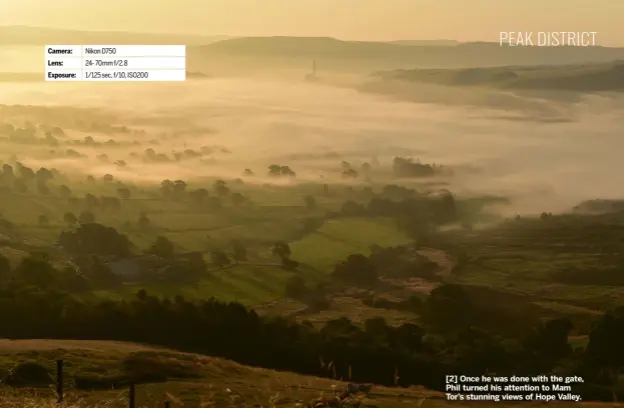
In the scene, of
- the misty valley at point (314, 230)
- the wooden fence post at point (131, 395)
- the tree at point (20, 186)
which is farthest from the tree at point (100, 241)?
the wooden fence post at point (131, 395)

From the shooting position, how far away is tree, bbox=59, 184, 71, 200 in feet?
11.9

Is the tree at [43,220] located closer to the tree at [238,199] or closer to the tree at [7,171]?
the tree at [7,171]

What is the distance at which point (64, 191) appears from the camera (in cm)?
364

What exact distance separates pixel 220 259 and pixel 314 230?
1.72 feet

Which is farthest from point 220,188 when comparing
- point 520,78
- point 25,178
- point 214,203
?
point 520,78

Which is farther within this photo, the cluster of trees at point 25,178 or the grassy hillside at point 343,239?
the cluster of trees at point 25,178

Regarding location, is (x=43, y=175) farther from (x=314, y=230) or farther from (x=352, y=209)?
(x=352, y=209)

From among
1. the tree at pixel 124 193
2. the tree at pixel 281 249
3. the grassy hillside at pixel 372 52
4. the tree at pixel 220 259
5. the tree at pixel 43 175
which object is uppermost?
the grassy hillside at pixel 372 52

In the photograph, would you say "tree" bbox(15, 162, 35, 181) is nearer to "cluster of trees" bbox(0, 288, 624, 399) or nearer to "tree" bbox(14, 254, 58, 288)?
"tree" bbox(14, 254, 58, 288)

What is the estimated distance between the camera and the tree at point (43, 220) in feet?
11.9

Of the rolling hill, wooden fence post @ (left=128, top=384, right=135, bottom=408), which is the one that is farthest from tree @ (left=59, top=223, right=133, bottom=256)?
the rolling hill

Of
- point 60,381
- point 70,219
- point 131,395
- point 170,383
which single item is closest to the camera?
point 131,395

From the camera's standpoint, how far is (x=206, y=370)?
3.45 metres

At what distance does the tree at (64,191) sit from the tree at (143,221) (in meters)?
0.41
